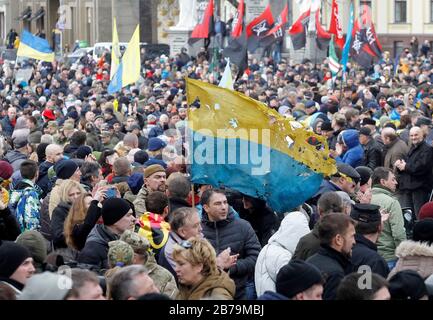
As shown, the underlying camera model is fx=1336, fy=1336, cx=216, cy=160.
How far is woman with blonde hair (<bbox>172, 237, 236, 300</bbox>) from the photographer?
7.99 metres

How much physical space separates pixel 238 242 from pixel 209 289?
5.25 feet

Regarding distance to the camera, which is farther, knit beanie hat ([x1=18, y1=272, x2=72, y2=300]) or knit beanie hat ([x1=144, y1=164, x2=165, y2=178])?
knit beanie hat ([x1=144, y1=164, x2=165, y2=178])

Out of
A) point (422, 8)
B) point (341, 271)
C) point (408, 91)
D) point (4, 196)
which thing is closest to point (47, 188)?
point (4, 196)

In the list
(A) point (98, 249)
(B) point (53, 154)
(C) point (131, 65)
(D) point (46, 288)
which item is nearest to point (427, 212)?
(A) point (98, 249)

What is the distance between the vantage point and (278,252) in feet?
29.5

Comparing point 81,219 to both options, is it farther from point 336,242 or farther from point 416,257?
point 416,257

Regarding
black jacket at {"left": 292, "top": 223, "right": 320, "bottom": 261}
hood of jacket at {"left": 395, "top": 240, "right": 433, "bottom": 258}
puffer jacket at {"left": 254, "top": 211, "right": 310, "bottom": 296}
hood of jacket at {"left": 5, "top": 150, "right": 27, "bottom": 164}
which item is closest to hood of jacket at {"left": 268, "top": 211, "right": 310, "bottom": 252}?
puffer jacket at {"left": 254, "top": 211, "right": 310, "bottom": 296}

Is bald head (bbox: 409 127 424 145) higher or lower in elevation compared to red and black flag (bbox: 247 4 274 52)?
lower

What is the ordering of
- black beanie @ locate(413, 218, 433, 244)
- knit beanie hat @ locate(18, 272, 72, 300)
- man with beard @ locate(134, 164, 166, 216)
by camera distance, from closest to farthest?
knit beanie hat @ locate(18, 272, 72, 300) < black beanie @ locate(413, 218, 433, 244) < man with beard @ locate(134, 164, 166, 216)

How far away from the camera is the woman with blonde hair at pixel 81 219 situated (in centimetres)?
990

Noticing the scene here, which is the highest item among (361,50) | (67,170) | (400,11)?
(400,11)

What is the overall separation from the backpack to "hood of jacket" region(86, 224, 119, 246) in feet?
1.49

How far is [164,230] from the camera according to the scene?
996 cm

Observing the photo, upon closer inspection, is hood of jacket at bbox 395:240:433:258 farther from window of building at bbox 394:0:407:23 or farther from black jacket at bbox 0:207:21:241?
window of building at bbox 394:0:407:23
